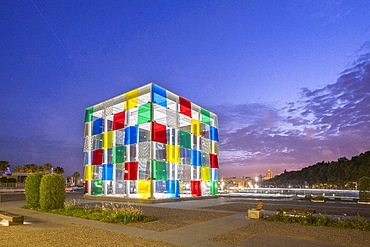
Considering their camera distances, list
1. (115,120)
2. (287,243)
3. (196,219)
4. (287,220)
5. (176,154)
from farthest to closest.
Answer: (115,120) < (176,154) < (196,219) < (287,220) < (287,243)

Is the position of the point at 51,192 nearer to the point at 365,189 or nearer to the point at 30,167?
the point at 365,189

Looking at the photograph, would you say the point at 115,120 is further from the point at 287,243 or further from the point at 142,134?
the point at 287,243

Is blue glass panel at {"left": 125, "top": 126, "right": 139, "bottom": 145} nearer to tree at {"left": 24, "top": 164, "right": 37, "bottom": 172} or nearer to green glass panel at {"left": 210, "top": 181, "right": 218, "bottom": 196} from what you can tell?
green glass panel at {"left": 210, "top": 181, "right": 218, "bottom": 196}

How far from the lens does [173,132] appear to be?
28.2 metres

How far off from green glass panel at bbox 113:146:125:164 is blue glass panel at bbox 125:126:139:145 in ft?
6.72

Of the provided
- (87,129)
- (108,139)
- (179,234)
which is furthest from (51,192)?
(87,129)

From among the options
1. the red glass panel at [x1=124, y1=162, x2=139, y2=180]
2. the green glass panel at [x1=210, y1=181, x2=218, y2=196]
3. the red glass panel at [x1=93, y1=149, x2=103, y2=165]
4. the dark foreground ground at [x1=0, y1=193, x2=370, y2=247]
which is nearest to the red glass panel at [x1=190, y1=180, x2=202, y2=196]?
the green glass panel at [x1=210, y1=181, x2=218, y2=196]

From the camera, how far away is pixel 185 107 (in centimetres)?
3019

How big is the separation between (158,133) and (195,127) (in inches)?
276

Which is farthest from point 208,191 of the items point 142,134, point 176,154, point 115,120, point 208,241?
point 208,241

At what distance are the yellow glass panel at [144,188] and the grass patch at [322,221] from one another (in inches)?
503

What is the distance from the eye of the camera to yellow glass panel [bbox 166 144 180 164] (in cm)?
2686

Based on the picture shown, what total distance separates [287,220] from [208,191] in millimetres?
19692

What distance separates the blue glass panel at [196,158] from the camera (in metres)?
30.4
